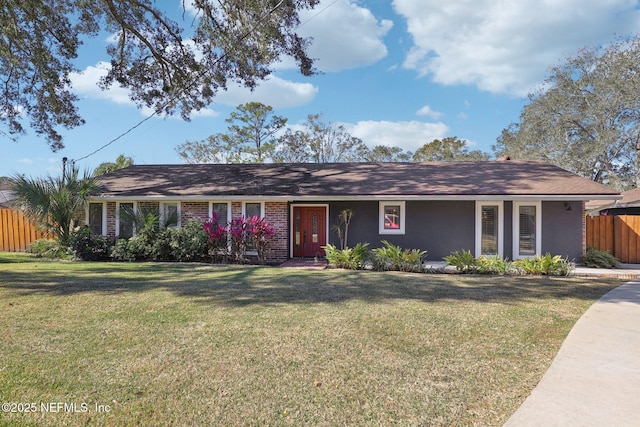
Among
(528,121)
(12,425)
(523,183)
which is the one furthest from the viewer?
(528,121)

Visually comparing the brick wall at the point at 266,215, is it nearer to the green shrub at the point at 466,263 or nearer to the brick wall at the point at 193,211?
the brick wall at the point at 193,211

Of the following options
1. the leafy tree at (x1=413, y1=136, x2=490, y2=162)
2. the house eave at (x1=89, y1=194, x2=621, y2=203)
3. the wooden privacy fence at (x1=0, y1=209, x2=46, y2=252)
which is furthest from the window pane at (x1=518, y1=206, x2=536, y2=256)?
the leafy tree at (x1=413, y1=136, x2=490, y2=162)

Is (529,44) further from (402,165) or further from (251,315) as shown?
(251,315)

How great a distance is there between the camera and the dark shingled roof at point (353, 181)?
509 inches

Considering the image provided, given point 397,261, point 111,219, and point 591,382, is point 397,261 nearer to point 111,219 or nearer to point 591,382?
point 591,382

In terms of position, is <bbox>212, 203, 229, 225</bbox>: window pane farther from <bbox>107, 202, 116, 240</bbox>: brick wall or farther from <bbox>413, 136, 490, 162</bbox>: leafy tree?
<bbox>413, 136, 490, 162</bbox>: leafy tree

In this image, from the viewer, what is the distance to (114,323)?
17.3 feet

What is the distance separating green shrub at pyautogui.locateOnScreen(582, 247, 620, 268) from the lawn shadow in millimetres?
2963

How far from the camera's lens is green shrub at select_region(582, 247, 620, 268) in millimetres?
12094

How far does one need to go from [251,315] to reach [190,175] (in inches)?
487

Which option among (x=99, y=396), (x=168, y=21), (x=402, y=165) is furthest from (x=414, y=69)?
(x=99, y=396)

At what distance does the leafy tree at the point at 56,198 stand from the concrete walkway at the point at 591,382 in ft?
48.4

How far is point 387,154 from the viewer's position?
4172 cm

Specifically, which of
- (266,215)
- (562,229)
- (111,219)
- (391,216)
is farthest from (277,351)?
(111,219)
